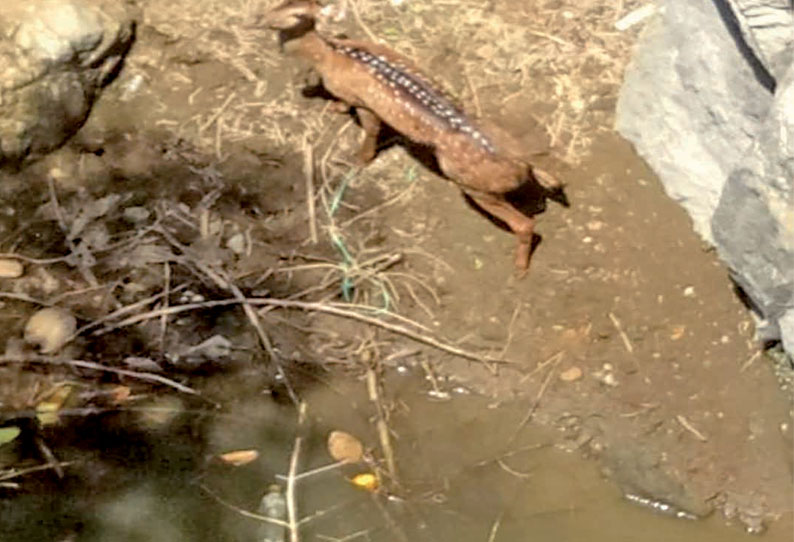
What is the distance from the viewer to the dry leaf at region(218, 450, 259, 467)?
12.5ft

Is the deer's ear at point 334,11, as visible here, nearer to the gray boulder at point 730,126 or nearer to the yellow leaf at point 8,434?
the gray boulder at point 730,126

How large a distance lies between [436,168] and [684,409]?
119 cm

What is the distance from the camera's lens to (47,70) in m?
4.41

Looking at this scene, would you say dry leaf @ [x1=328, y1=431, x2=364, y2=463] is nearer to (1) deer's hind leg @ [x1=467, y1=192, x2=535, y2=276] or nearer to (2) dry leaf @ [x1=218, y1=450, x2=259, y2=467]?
(2) dry leaf @ [x1=218, y1=450, x2=259, y2=467]

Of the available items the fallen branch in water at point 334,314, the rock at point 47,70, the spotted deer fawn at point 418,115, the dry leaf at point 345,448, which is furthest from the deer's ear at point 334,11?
the dry leaf at point 345,448

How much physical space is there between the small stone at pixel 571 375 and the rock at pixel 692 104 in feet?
2.25

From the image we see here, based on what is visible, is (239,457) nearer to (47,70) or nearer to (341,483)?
(341,483)

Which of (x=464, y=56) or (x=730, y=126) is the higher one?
(x=730, y=126)

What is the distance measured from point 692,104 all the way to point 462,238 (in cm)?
87

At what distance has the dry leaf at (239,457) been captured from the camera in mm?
3812

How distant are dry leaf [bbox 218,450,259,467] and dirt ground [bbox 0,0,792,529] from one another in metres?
0.36

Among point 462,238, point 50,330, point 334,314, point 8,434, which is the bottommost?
point 8,434

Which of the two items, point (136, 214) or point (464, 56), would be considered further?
point (464, 56)

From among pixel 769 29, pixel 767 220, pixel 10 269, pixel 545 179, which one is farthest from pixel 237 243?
pixel 769 29
